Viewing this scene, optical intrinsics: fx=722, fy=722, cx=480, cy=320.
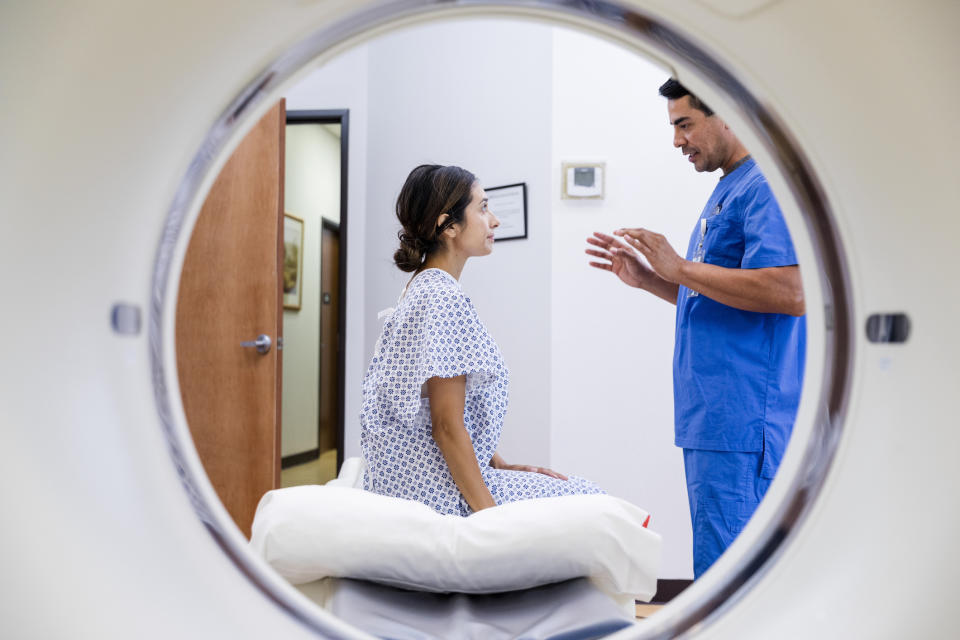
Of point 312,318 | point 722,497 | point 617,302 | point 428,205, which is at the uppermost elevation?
point 428,205

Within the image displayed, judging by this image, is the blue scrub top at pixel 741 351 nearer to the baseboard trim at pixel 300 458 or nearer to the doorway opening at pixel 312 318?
the doorway opening at pixel 312 318

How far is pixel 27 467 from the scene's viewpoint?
0.51m

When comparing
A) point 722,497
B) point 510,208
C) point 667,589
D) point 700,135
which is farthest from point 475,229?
point 667,589

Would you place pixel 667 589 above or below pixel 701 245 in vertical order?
below

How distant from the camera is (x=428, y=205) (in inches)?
67.5

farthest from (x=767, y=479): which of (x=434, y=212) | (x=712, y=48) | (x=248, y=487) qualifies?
(x=248, y=487)

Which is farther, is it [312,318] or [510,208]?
[312,318]

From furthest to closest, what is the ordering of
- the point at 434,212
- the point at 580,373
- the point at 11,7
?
the point at 580,373, the point at 434,212, the point at 11,7

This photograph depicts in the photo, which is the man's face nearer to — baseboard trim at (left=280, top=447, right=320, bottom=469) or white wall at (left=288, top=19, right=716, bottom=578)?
white wall at (left=288, top=19, right=716, bottom=578)

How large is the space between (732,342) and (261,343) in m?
1.76

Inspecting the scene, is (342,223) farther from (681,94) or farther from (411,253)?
(681,94)

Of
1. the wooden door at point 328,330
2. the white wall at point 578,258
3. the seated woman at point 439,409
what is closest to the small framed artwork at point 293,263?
the wooden door at point 328,330

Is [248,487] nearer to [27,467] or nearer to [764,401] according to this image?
[764,401]

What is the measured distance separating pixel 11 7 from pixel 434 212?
1216 mm
